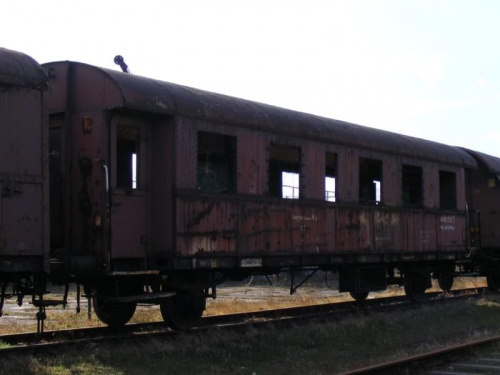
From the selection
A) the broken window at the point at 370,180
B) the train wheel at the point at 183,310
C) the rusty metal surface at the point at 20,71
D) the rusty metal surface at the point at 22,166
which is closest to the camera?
the rusty metal surface at the point at 22,166

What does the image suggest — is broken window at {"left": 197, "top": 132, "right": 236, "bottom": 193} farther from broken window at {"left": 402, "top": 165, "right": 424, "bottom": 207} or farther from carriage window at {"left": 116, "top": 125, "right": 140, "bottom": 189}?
broken window at {"left": 402, "top": 165, "right": 424, "bottom": 207}

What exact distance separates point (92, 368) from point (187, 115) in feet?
13.5

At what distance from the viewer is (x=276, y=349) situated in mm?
8719

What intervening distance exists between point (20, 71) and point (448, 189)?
1179cm

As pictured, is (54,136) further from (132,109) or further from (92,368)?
(92,368)

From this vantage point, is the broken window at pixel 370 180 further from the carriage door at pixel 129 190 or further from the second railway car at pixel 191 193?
the carriage door at pixel 129 190

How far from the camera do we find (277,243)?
36.7ft

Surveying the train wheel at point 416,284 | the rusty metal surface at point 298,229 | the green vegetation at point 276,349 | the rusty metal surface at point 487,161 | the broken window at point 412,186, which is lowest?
the green vegetation at point 276,349

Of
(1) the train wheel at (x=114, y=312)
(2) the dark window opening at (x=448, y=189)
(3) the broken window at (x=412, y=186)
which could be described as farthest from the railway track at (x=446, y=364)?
(2) the dark window opening at (x=448, y=189)

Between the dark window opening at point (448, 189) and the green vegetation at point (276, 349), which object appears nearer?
the green vegetation at point (276, 349)

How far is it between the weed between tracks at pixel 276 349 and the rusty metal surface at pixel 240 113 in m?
3.37

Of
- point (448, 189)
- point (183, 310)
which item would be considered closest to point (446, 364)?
point (183, 310)

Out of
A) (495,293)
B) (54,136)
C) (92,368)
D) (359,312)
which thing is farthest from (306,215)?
(495,293)

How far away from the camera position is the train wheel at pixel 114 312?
10.3 m
